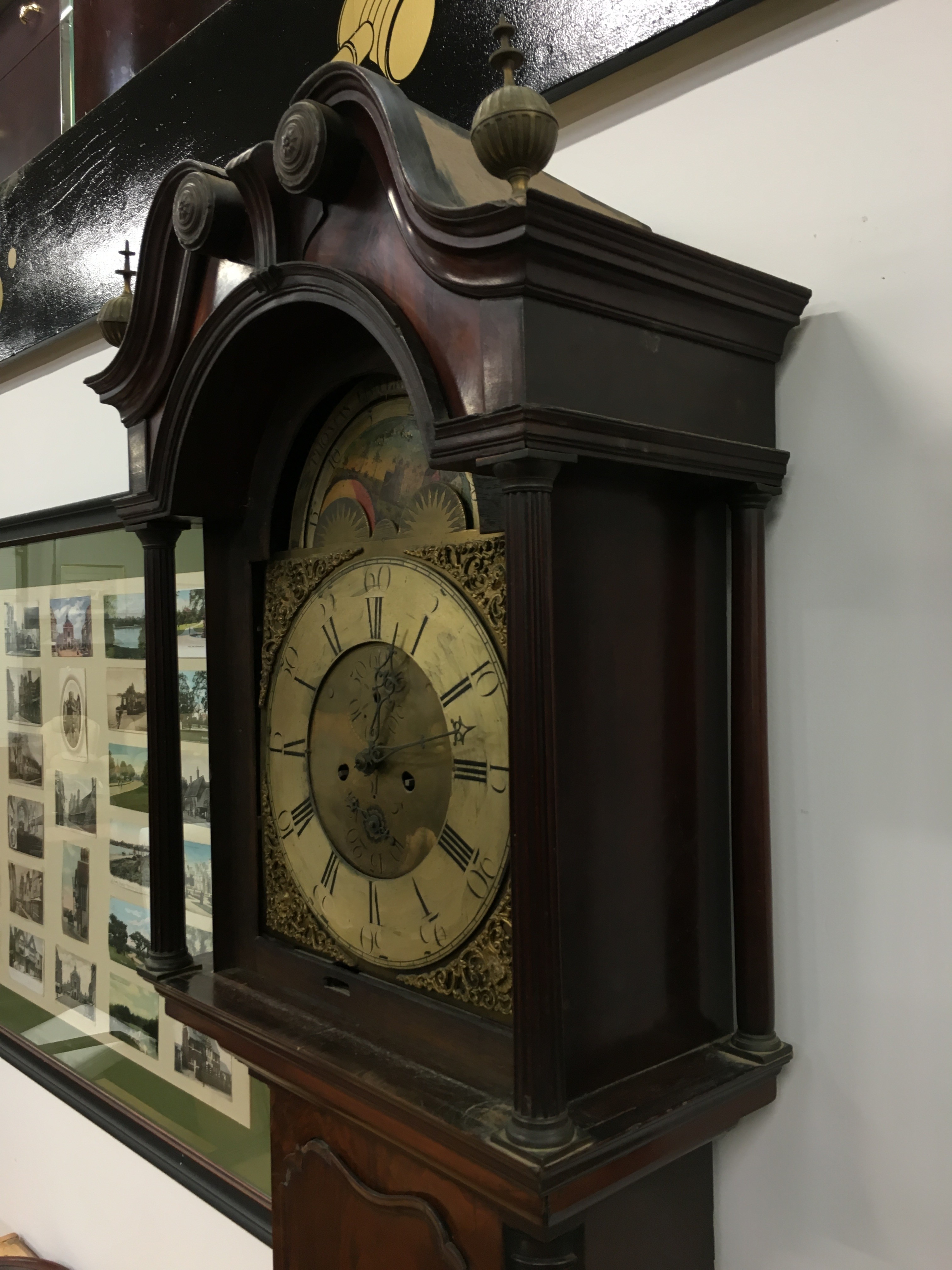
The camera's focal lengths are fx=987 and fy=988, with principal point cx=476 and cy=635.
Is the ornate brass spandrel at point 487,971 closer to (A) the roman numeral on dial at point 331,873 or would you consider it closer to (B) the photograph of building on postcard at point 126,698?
(A) the roman numeral on dial at point 331,873

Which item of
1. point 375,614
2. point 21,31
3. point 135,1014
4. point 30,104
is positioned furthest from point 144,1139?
point 21,31

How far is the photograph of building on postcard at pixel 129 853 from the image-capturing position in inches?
76.2

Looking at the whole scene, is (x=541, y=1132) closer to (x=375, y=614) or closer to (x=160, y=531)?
(x=375, y=614)

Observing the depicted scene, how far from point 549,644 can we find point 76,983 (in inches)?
71.1

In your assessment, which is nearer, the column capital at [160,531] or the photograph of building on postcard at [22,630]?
the column capital at [160,531]

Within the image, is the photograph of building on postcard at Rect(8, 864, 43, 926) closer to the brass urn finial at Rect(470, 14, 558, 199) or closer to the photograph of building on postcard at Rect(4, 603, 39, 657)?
the photograph of building on postcard at Rect(4, 603, 39, 657)

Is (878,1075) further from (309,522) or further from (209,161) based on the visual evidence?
(209,161)

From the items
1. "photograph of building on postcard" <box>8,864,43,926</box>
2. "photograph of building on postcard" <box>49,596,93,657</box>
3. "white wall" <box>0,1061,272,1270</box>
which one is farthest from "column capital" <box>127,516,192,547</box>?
"photograph of building on postcard" <box>8,864,43,926</box>

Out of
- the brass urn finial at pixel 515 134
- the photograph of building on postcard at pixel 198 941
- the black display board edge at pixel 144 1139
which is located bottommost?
the black display board edge at pixel 144 1139

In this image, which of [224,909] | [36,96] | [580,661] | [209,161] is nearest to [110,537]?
[209,161]

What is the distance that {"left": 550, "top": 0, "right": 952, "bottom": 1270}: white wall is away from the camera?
925mm

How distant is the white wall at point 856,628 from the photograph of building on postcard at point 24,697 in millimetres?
1802

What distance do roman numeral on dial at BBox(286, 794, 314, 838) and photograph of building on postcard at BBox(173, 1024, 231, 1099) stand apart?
0.74m

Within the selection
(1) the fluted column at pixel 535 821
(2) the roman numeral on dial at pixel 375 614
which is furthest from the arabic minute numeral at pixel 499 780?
(2) the roman numeral on dial at pixel 375 614
